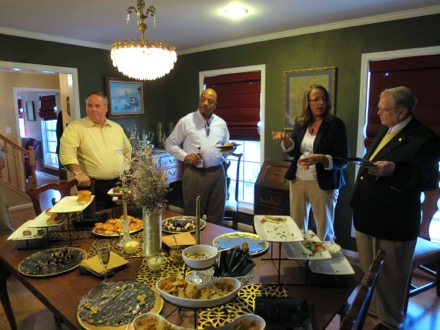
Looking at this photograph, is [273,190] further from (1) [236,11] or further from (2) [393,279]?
(1) [236,11]

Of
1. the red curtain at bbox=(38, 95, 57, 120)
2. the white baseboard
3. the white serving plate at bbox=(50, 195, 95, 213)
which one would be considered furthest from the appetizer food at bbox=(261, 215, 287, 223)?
the red curtain at bbox=(38, 95, 57, 120)

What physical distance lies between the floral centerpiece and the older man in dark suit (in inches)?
46.8

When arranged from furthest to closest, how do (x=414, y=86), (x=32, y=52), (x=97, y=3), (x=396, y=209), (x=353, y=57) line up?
(x=32, y=52) < (x=353, y=57) < (x=414, y=86) < (x=97, y=3) < (x=396, y=209)

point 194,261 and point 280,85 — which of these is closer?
point 194,261

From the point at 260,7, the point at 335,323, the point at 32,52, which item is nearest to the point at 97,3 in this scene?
the point at 260,7

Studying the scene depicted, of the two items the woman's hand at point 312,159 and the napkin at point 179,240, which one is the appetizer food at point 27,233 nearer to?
the napkin at point 179,240

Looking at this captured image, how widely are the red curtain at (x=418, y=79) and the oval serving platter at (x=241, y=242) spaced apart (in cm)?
193

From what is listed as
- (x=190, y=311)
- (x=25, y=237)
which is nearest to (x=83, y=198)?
(x=25, y=237)

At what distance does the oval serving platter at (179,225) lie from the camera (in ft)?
6.50

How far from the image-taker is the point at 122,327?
3.68 feet

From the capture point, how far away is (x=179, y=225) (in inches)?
79.9

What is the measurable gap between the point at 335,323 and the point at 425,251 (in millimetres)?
837

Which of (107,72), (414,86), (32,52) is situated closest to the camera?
(414,86)

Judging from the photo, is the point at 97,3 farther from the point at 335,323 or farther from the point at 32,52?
the point at 335,323
